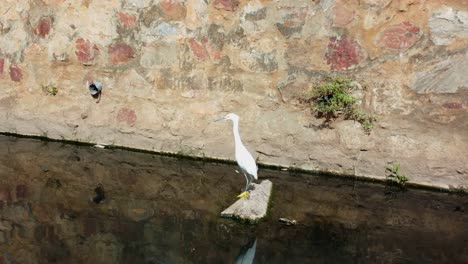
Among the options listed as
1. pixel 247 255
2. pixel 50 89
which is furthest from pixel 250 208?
pixel 50 89

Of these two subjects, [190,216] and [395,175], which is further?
[395,175]

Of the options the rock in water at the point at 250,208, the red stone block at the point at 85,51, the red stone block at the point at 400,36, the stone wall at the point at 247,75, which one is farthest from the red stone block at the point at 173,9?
the rock in water at the point at 250,208

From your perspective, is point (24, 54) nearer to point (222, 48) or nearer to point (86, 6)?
point (86, 6)

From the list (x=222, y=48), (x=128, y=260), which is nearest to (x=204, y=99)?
(x=222, y=48)

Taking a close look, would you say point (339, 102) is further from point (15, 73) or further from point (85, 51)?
point (15, 73)

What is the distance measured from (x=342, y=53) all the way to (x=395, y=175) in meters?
1.24

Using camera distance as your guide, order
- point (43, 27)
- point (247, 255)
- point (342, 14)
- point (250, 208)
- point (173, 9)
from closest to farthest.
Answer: point (247, 255) → point (250, 208) → point (342, 14) → point (173, 9) → point (43, 27)

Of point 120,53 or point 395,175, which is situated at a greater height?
point 120,53

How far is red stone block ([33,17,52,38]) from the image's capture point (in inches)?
245

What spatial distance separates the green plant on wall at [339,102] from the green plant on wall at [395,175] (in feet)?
1.31

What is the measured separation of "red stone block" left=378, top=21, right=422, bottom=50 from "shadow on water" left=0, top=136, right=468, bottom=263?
1317 millimetres

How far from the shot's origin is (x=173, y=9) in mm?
5875

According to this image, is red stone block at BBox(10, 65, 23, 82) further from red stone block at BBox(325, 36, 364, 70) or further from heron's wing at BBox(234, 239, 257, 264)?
heron's wing at BBox(234, 239, 257, 264)

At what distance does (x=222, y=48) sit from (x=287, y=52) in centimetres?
65
